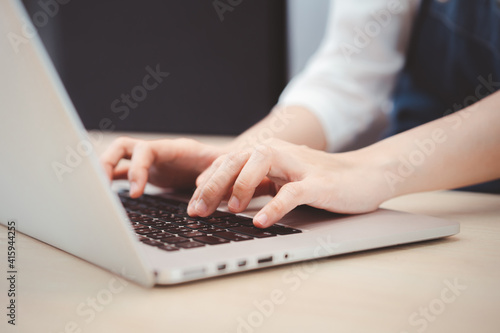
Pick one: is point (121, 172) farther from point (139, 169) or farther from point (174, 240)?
point (174, 240)

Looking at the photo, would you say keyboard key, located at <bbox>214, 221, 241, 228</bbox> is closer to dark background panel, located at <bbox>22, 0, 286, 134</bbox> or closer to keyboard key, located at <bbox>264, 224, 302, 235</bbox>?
keyboard key, located at <bbox>264, 224, 302, 235</bbox>

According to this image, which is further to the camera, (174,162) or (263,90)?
(263,90)

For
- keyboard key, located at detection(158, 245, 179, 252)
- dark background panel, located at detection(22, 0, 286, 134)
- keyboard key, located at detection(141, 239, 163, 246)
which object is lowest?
dark background panel, located at detection(22, 0, 286, 134)

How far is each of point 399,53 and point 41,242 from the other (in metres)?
0.93

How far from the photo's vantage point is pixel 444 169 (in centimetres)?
72

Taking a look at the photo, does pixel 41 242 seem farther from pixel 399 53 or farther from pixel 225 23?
pixel 225 23

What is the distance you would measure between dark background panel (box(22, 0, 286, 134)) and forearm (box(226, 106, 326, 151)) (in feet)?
2.57

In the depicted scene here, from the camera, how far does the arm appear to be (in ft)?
1.90

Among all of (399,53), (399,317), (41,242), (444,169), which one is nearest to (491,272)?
(399,317)

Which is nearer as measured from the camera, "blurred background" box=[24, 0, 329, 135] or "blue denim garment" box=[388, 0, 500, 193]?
"blue denim garment" box=[388, 0, 500, 193]

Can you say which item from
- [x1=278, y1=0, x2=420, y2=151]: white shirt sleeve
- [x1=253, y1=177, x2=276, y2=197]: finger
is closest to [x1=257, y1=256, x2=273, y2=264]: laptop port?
[x1=253, y1=177, x2=276, y2=197]: finger

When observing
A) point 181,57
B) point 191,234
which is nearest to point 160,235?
point 191,234

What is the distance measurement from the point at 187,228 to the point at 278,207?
3.8 inches

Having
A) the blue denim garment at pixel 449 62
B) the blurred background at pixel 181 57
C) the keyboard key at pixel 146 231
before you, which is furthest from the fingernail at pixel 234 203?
the blurred background at pixel 181 57
